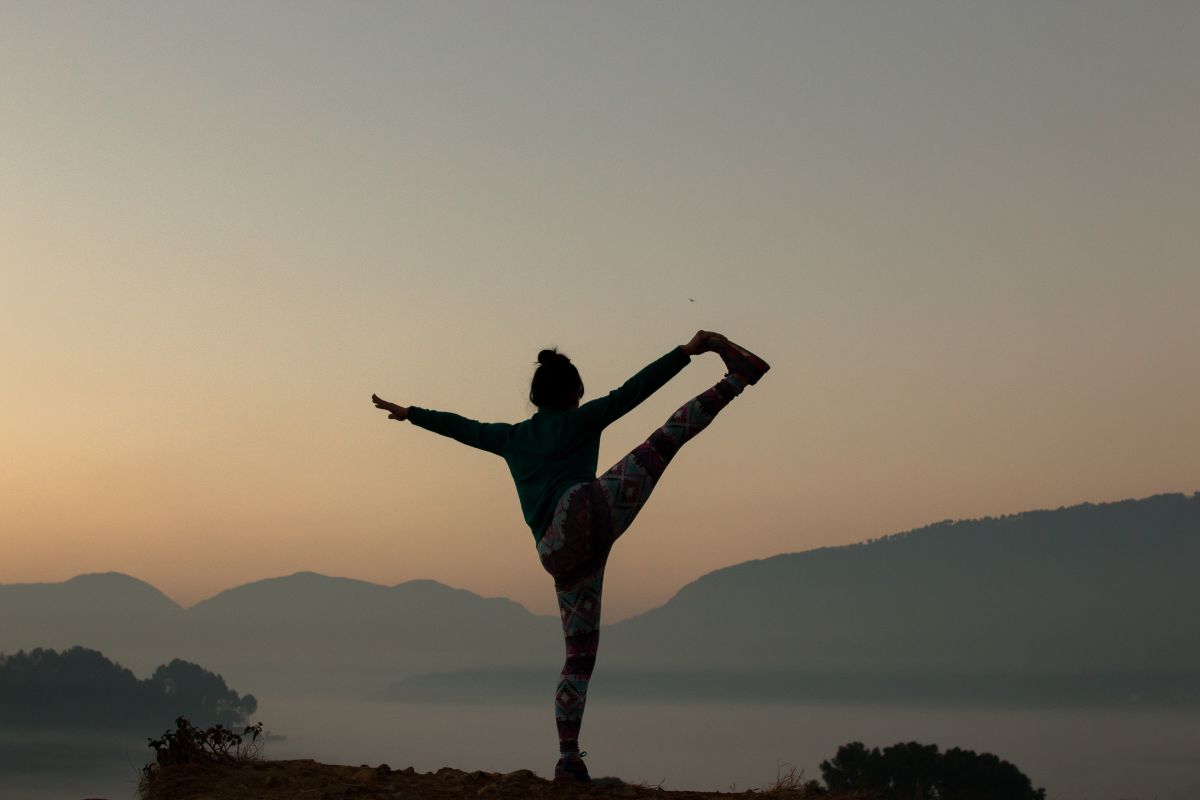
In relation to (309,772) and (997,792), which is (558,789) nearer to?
(309,772)

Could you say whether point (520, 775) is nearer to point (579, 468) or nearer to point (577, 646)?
point (577, 646)

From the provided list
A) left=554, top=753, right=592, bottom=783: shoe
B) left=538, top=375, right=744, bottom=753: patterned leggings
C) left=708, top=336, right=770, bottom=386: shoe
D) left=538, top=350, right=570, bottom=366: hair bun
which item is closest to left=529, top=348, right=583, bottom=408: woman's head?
left=538, top=350, right=570, bottom=366: hair bun

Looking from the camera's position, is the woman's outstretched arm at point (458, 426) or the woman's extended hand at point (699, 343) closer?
the woman's extended hand at point (699, 343)

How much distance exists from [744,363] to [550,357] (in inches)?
62.0

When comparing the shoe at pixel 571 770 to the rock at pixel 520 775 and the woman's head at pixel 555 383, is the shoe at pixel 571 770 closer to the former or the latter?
the rock at pixel 520 775

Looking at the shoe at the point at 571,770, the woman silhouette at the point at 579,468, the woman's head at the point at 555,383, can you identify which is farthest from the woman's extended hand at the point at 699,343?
the shoe at the point at 571,770

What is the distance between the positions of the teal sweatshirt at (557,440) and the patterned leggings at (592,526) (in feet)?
0.59

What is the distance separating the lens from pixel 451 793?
31.4 feet

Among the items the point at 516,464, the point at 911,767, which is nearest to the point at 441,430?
the point at 516,464

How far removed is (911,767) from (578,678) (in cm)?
2990

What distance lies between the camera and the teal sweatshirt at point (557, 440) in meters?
9.44

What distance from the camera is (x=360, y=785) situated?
389 inches

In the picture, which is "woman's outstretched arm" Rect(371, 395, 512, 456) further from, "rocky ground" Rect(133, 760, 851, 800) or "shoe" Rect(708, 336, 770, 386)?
"rocky ground" Rect(133, 760, 851, 800)

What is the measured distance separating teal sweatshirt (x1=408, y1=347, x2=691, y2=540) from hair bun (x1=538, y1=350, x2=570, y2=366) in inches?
15.1
